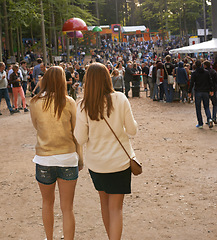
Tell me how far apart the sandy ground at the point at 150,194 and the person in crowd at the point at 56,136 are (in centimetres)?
131

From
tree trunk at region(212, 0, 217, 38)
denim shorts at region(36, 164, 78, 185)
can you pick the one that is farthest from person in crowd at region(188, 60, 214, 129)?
tree trunk at region(212, 0, 217, 38)

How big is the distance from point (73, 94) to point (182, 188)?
22.5ft

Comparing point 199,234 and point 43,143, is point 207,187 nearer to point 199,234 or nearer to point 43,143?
point 199,234

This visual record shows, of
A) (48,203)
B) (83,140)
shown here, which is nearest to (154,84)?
(48,203)

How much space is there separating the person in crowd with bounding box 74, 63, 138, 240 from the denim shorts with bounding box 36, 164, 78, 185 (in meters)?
0.29

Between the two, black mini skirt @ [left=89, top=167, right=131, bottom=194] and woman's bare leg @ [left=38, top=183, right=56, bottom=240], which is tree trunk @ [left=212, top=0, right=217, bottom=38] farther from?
black mini skirt @ [left=89, top=167, right=131, bottom=194]

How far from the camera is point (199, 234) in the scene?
4953mm

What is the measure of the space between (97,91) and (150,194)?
338 cm

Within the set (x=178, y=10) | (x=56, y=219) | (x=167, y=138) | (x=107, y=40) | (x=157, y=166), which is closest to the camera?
(x=56, y=219)

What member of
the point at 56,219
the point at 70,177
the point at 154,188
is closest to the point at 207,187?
the point at 154,188

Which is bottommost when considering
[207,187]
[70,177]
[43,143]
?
[207,187]

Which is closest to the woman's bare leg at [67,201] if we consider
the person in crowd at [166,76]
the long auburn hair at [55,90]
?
the long auburn hair at [55,90]

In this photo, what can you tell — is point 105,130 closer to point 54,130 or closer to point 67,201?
point 54,130

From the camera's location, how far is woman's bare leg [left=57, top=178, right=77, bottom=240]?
395 cm
